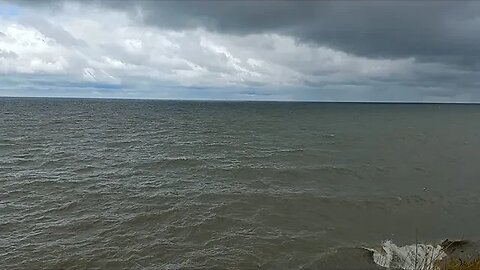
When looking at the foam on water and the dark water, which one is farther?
the dark water

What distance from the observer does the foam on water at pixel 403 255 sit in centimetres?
1338

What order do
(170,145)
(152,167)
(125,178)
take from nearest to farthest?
1. (125,178)
2. (152,167)
3. (170,145)

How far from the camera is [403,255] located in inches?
564

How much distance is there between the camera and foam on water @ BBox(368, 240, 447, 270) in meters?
13.4

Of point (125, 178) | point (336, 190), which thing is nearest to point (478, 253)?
point (336, 190)

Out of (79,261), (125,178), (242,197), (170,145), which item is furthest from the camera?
(170,145)

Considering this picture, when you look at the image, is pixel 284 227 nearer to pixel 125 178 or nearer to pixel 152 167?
pixel 125 178

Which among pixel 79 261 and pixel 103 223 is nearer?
pixel 79 261

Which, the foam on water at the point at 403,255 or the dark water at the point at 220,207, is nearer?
the foam on water at the point at 403,255

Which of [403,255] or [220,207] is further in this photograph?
[220,207]

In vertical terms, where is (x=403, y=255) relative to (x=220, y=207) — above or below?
below

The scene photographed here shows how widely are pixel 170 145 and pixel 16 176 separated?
18765mm

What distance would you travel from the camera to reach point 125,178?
2547cm

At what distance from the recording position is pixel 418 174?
29.5 metres
